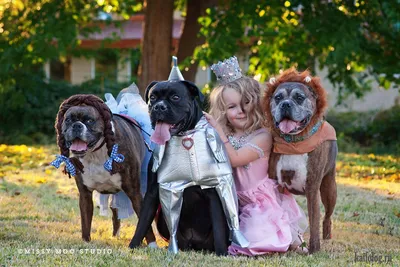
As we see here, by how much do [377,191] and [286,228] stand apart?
4192mm

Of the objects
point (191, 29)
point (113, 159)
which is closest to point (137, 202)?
point (113, 159)

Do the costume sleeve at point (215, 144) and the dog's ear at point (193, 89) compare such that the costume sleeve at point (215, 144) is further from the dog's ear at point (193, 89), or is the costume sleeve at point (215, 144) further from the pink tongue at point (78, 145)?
the pink tongue at point (78, 145)

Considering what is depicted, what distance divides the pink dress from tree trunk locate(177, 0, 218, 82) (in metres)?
8.26

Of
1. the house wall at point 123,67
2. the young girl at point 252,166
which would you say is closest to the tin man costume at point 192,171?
the young girl at point 252,166

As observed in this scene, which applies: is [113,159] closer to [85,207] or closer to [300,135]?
[85,207]

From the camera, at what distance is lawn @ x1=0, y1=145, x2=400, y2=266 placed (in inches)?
172

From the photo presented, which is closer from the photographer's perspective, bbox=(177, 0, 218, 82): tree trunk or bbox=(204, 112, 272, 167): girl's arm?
bbox=(204, 112, 272, 167): girl's arm

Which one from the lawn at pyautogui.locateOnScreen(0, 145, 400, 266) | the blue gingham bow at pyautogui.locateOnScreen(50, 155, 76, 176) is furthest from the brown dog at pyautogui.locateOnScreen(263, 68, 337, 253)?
the blue gingham bow at pyautogui.locateOnScreen(50, 155, 76, 176)

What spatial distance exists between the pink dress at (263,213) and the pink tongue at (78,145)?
1234 millimetres

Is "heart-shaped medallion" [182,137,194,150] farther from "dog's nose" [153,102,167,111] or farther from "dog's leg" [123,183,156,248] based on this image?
"dog's leg" [123,183,156,248]

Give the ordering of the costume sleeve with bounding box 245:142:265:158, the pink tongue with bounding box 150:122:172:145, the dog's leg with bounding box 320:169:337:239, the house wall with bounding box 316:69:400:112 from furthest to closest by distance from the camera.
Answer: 1. the house wall with bounding box 316:69:400:112
2. the dog's leg with bounding box 320:169:337:239
3. the costume sleeve with bounding box 245:142:265:158
4. the pink tongue with bounding box 150:122:172:145

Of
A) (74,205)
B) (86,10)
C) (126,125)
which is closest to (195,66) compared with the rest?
(86,10)

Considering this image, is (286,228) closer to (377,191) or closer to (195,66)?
(377,191)

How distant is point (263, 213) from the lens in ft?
16.7
